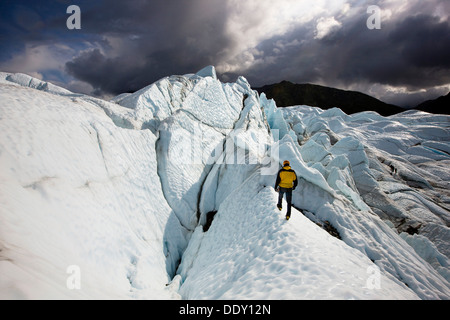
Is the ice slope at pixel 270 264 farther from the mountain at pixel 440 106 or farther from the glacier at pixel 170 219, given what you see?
the mountain at pixel 440 106

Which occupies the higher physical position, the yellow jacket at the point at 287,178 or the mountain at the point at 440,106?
the mountain at the point at 440,106

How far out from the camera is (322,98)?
575ft

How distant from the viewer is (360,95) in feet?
563

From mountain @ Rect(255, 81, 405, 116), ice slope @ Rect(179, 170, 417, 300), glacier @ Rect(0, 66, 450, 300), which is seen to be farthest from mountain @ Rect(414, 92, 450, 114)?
ice slope @ Rect(179, 170, 417, 300)

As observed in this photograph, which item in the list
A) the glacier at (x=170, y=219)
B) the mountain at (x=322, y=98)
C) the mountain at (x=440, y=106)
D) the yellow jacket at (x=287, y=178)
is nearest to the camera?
the glacier at (x=170, y=219)

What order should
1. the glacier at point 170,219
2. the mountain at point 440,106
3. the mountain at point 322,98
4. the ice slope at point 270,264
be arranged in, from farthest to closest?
1. the mountain at point 322,98
2. the mountain at point 440,106
3. the glacier at point 170,219
4. the ice slope at point 270,264

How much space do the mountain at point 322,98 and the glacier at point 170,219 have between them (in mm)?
170660

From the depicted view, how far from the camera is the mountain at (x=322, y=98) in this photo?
166125 mm

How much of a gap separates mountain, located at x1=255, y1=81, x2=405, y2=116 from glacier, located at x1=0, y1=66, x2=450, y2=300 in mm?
170660

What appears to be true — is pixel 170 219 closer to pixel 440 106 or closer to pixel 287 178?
pixel 287 178

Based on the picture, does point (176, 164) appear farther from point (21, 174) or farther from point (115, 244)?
point (21, 174)

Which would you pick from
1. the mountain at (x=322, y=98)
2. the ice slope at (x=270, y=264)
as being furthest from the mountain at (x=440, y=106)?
the ice slope at (x=270, y=264)

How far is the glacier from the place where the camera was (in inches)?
193

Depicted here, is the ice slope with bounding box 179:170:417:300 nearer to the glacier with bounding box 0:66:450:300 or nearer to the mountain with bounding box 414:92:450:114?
the glacier with bounding box 0:66:450:300
